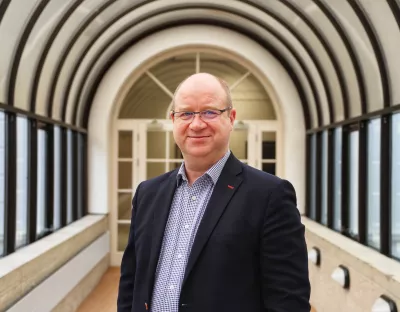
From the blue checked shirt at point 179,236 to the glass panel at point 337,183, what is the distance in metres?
5.72

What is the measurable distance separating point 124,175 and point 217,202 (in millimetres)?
8231

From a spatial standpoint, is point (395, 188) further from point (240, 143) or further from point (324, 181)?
point (240, 143)

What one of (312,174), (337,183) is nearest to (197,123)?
(337,183)

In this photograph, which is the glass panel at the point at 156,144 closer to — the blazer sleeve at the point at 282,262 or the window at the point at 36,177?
the window at the point at 36,177

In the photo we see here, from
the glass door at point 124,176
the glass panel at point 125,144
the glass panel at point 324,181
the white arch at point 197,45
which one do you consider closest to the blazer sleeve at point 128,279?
the glass panel at point 324,181

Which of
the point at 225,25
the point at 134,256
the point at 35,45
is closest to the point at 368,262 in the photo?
the point at 134,256

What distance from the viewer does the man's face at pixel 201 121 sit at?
1.77 m

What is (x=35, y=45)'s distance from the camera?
19.9 ft

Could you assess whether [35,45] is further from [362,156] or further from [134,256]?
[134,256]

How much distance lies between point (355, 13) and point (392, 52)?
65 centimetres

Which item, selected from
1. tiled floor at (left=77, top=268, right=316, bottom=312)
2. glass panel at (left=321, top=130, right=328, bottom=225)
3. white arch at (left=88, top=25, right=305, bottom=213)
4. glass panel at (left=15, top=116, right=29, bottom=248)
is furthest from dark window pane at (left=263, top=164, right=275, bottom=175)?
glass panel at (left=15, top=116, right=29, bottom=248)

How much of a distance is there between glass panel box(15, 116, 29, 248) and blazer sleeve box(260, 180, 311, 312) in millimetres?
4843

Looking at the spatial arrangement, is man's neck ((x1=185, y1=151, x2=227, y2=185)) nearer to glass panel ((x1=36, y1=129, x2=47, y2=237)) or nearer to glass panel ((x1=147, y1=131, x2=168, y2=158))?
glass panel ((x1=36, y1=129, x2=47, y2=237))

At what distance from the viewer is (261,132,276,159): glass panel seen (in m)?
9.77
